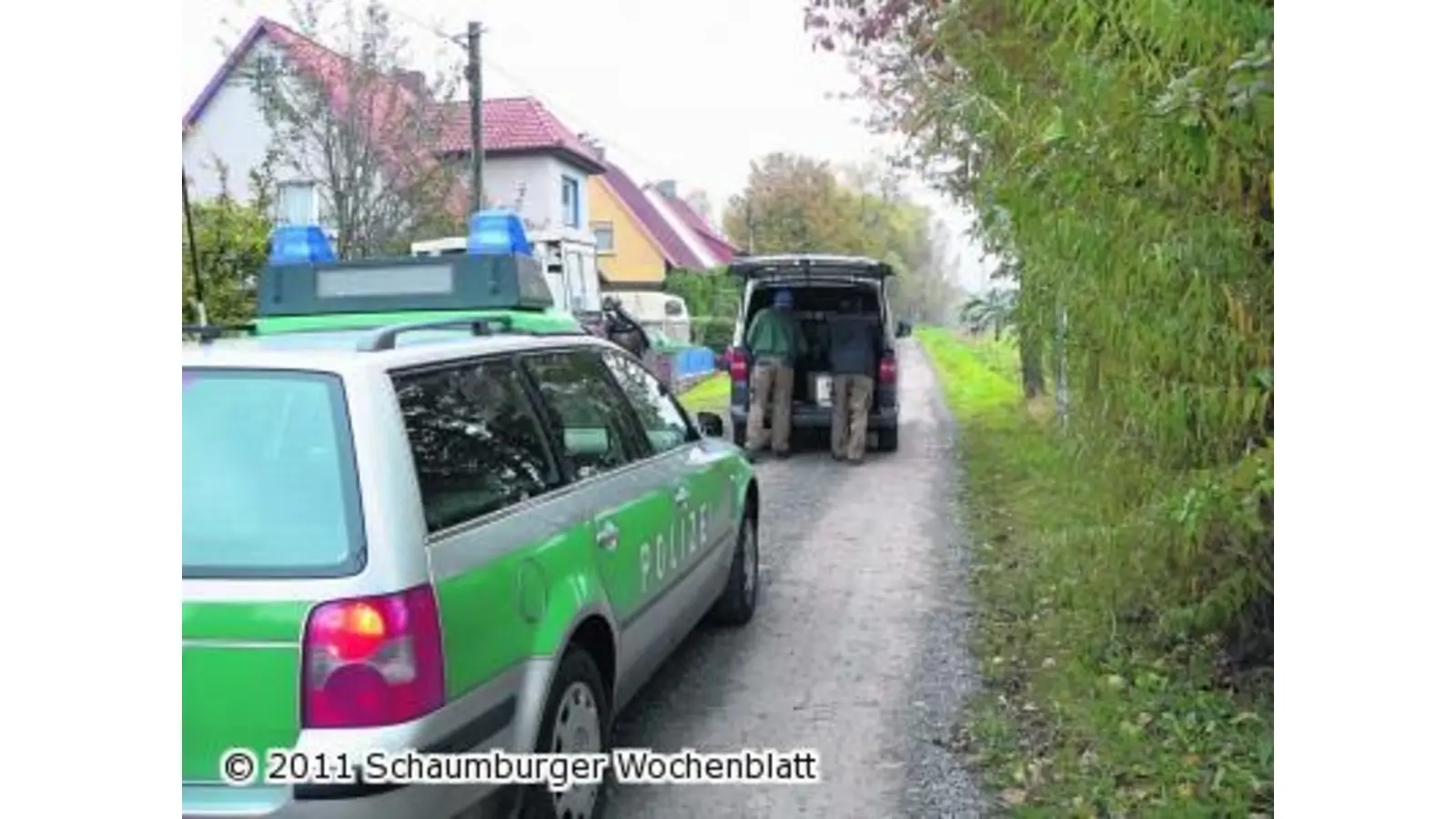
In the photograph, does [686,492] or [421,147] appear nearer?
[686,492]

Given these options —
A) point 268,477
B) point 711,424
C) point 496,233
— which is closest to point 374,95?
point 496,233

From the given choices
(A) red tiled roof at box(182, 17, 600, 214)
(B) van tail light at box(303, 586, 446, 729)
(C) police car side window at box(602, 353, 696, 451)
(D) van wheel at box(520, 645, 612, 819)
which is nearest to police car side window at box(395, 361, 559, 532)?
(B) van tail light at box(303, 586, 446, 729)

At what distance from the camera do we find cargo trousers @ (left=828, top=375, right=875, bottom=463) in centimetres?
1206

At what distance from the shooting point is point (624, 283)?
39.8 m

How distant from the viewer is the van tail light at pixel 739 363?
40.7 ft

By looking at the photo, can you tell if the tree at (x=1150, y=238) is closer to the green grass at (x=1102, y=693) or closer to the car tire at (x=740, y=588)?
the green grass at (x=1102, y=693)

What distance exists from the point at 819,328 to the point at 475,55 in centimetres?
790

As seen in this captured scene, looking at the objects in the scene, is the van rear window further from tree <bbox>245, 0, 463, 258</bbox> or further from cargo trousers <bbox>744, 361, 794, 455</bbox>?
tree <bbox>245, 0, 463, 258</bbox>

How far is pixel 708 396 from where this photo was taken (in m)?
20.3

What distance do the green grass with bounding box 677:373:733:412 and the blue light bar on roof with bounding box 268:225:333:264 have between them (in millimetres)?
9870

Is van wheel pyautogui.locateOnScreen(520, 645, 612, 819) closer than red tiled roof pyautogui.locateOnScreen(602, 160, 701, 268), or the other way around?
van wheel pyautogui.locateOnScreen(520, 645, 612, 819)

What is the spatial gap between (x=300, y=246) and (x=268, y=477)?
13.3ft

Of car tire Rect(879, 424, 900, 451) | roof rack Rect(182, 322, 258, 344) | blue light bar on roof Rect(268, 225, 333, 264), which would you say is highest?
blue light bar on roof Rect(268, 225, 333, 264)

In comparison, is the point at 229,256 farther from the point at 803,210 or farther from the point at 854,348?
the point at 803,210
